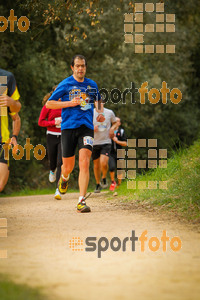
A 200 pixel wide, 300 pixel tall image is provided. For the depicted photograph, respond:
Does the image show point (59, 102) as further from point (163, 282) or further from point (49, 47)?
point (49, 47)

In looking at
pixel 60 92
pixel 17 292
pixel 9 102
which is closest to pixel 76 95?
pixel 60 92

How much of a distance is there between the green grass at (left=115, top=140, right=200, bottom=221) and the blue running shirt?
173cm

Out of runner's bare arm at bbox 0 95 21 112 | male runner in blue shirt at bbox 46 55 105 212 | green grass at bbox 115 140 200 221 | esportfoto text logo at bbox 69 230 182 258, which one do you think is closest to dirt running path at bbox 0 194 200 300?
esportfoto text logo at bbox 69 230 182 258

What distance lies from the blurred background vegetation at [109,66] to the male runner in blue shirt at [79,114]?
8699 mm

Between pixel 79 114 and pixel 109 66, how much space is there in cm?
1497

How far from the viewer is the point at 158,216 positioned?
8.36m

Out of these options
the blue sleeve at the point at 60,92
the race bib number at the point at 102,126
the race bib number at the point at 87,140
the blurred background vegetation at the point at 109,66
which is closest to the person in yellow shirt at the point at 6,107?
the race bib number at the point at 87,140

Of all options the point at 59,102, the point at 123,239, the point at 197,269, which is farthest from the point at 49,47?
the point at 197,269

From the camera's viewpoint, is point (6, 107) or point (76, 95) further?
point (76, 95)

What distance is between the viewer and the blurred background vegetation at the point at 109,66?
68.1 ft

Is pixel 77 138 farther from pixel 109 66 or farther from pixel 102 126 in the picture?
pixel 109 66

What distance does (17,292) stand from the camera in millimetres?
3988

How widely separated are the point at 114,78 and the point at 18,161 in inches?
209

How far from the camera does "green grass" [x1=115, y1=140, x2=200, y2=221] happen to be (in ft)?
27.9
